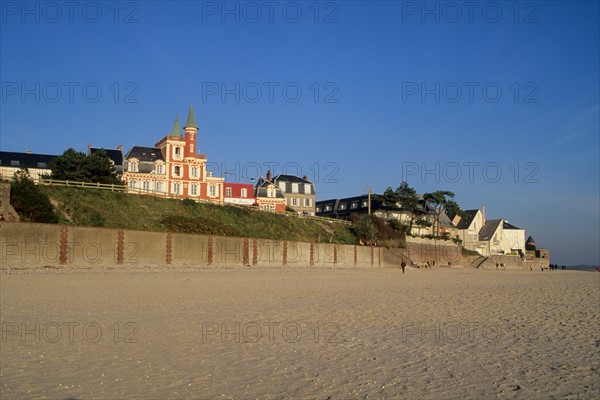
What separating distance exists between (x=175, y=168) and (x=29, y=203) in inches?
1250

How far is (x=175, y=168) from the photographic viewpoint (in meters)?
67.3

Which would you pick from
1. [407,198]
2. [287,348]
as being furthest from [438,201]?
[287,348]

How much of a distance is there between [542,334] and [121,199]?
1646 inches

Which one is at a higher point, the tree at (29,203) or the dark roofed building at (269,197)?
the dark roofed building at (269,197)

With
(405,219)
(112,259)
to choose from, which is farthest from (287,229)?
(405,219)

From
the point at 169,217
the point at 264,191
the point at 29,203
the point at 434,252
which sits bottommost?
the point at 434,252

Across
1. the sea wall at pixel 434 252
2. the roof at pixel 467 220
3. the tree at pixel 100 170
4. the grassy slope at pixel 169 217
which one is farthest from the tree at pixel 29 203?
the roof at pixel 467 220

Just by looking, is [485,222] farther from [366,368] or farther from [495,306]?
[366,368]

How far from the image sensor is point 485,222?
104375mm

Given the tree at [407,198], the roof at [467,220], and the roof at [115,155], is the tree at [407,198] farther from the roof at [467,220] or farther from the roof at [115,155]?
the roof at [115,155]

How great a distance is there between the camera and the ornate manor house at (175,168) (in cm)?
6581

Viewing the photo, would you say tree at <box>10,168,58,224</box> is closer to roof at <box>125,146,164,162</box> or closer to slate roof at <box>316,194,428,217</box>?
roof at <box>125,146,164,162</box>

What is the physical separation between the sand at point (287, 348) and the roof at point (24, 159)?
5885 cm

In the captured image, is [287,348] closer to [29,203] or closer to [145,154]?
[29,203]
